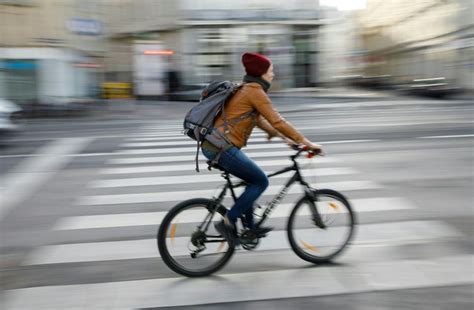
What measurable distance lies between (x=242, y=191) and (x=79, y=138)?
33.8ft

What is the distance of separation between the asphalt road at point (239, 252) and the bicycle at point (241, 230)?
122 millimetres

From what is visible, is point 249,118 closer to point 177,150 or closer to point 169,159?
point 169,159

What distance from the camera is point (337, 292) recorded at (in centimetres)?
387

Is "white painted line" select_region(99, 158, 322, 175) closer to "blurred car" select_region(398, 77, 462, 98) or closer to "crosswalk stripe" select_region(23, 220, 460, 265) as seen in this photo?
"crosswalk stripe" select_region(23, 220, 460, 265)

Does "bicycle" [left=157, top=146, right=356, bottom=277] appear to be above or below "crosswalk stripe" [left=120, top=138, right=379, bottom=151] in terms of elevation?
above

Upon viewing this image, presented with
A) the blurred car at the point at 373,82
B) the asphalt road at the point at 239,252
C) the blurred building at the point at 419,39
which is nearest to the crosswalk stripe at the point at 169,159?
the asphalt road at the point at 239,252

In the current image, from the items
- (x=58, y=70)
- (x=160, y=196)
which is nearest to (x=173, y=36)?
(x=58, y=70)

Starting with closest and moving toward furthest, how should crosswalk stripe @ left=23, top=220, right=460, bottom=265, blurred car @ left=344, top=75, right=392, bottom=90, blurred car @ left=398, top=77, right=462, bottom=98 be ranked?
crosswalk stripe @ left=23, top=220, right=460, bottom=265, blurred car @ left=398, top=77, right=462, bottom=98, blurred car @ left=344, top=75, right=392, bottom=90

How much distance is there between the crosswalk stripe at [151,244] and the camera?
4.75 m

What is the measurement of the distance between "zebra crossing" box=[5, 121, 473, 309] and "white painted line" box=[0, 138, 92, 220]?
808 mm

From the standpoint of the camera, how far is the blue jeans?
13.3ft

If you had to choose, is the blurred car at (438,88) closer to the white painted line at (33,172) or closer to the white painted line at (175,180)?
the white painted line at (33,172)

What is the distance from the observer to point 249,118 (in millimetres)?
4062

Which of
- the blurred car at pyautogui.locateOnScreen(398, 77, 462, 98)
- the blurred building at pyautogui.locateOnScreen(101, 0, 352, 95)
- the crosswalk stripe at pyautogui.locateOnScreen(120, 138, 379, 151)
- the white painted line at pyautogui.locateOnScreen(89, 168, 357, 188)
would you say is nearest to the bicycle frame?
the white painted line at pyautogui.locateOnScreen(89, 168, 357, 188)
